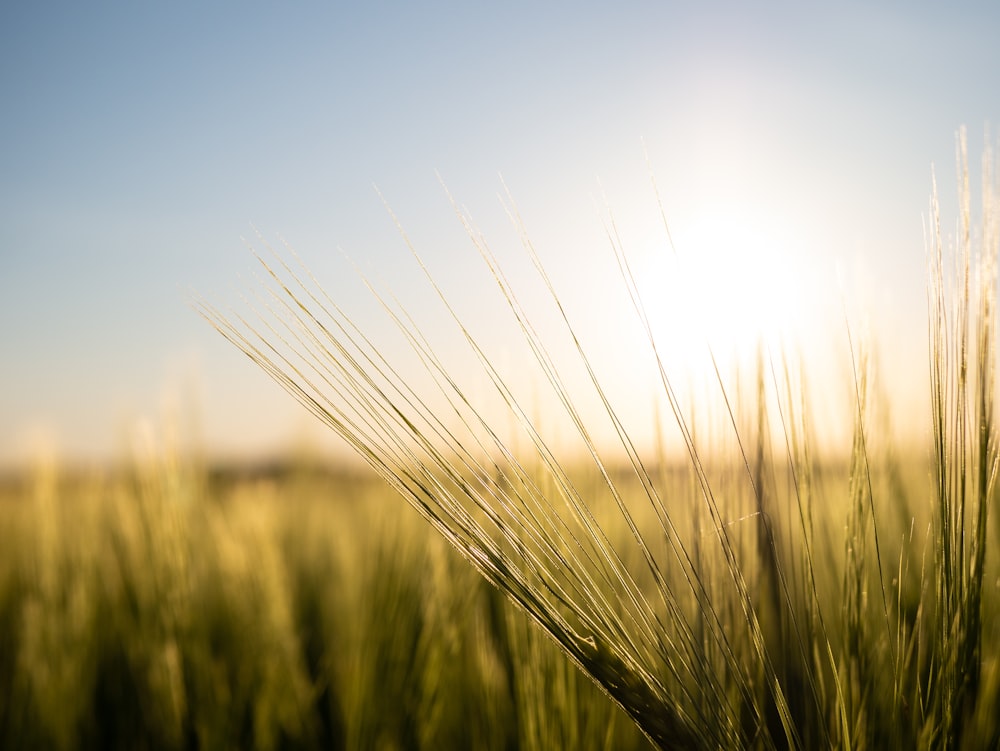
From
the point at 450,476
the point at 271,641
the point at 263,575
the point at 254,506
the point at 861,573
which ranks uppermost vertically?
the point at 450,476

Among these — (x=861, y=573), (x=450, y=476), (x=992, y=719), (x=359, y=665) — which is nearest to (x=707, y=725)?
(x=861, y=573)

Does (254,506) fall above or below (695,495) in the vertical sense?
below

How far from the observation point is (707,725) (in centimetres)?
64

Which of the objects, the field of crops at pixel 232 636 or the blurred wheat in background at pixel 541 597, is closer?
the blurred wheat in background at pixel 541 597

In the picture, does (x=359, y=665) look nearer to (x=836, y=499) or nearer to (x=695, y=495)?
(x=695, y=495)

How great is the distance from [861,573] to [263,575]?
169 centimetres

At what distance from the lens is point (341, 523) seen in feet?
9.13

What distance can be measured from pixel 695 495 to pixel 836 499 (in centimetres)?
134

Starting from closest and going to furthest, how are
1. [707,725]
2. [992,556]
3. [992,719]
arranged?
[707,725]
[992,719]
[992,556]

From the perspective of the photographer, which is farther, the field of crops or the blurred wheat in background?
the field of crops

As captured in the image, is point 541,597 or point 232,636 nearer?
point 541,597

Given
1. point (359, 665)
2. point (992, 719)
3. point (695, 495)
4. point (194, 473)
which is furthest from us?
point (194, 473)

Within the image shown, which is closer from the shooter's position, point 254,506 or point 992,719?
point 992,719

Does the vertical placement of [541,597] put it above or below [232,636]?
above
